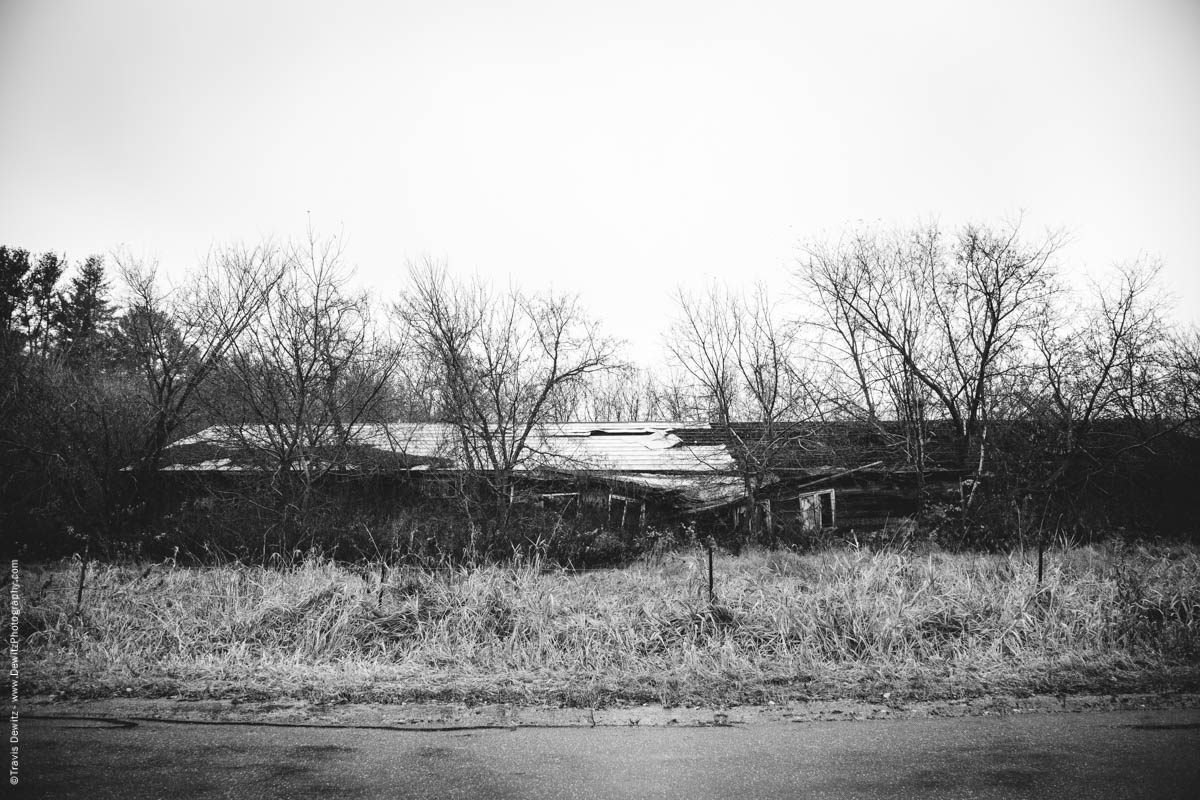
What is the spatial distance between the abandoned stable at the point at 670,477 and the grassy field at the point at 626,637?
730 centimetres

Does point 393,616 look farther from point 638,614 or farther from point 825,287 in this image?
point 825,287

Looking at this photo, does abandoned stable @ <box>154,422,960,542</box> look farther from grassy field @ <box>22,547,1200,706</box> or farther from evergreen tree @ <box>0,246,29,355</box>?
evergreen tree @ <box>0,246,29,355</box>

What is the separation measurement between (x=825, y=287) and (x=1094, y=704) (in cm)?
1477

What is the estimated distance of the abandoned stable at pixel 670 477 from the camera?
14641mm

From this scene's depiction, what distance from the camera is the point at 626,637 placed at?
588 centimetres

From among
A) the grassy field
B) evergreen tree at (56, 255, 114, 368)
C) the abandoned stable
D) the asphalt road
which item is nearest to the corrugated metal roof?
the abandoned stable

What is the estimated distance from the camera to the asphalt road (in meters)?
3.43

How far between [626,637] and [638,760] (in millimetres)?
2083

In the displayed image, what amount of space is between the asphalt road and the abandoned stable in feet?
33.1

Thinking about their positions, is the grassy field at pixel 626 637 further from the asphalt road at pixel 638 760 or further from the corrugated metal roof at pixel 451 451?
the corrugated metal roof at pixel 451 451

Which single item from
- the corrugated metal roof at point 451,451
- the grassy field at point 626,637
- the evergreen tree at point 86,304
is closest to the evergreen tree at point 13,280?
the evergreen tree at point 86,304

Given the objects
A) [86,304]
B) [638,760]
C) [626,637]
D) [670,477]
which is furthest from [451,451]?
[86,304]

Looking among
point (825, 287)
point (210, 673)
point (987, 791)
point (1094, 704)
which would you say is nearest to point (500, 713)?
point (210, 673)

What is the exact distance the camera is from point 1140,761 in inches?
145
